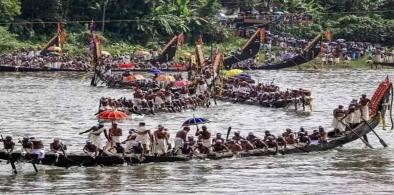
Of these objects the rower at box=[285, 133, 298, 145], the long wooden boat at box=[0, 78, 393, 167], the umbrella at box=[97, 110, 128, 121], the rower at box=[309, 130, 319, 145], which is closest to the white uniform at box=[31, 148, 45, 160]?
the long wooden boat at box=[0, 78, 393, 167]

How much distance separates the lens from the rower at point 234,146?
132ft

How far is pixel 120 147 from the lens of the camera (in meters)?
38.2

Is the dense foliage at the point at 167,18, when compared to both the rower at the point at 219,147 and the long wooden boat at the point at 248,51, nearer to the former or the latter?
the long wooden boat at the point at 248,51

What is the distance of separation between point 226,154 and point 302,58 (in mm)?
48536

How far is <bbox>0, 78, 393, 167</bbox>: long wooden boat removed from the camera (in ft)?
120

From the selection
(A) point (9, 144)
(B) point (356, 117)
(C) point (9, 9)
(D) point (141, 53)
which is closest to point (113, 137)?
(A) point (9, 144)

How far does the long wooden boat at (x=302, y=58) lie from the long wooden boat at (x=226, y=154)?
133ft

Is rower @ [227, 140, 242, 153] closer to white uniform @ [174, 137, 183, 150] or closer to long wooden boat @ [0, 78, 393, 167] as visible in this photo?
long wooden boat @ [0, 78, 393, 167]

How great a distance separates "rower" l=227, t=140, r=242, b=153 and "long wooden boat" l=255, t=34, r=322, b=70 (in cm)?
4672

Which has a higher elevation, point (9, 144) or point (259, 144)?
point (9, 144)

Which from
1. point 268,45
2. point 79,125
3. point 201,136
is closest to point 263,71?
point 268,45

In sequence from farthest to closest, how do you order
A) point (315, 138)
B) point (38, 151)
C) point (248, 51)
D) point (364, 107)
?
point (248, 51), point (364, 107), point (315, 138), point (38, 151)

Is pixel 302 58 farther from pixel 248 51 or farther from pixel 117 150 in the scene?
pixel 117 150

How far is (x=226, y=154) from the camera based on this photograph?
131 feet
